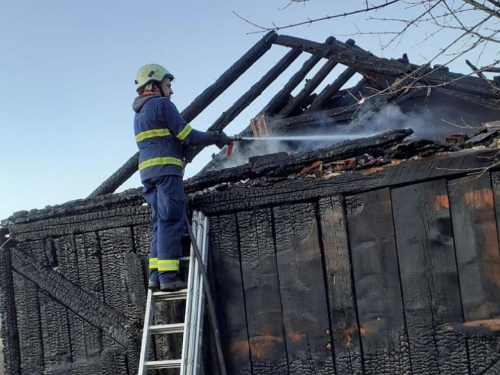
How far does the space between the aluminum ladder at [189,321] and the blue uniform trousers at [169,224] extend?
0.14 m

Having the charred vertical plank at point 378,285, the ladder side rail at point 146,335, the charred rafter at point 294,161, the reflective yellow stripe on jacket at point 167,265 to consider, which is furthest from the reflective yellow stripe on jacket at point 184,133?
the charred vertical plank at point 378,285

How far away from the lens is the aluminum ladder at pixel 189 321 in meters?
3.94

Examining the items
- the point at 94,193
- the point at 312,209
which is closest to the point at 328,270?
the point at 312,209

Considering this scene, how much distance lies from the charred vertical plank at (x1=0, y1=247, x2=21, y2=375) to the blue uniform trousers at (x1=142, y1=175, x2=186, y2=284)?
5.12ft

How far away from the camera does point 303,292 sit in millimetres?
4039

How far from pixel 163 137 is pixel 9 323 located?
7.10 ft

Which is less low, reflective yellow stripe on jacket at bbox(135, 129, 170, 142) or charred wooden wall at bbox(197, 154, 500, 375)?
reflective yellow stripe on jacket at bbox(135, 129, 170, 142)

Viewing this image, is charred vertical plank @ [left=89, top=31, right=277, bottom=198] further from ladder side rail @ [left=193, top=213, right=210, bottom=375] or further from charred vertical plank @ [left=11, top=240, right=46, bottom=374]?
ladder side rail @ [left=193, top=213, right=210, bottom=375]

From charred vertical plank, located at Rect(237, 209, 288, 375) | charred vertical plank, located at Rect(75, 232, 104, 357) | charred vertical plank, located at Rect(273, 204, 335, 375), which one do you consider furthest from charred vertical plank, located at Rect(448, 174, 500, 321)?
charred vertical plank, located at Rect(75, 232, 104, 357)

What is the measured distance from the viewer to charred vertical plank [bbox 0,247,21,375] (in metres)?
4.82

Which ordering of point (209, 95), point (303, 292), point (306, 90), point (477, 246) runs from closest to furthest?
point (477, 246), point (303, 292), point (209, 95), point (306, 90)

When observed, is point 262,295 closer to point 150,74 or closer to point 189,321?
point 189,321

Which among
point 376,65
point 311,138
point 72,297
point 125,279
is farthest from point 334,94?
point 72,297

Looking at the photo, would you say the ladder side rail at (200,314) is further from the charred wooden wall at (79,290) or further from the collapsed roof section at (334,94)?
the collapsed roof section at (334,94)
